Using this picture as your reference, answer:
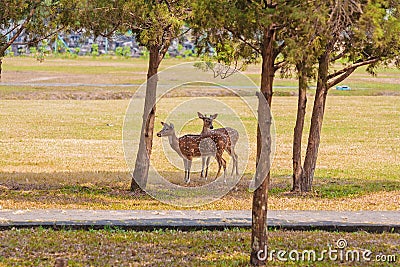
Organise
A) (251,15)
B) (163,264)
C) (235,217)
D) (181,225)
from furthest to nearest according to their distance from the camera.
A: (235,217) → (181,225) → (163,264) → (251,15)

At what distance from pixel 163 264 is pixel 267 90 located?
216cm

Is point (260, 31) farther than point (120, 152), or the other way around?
point (120, 152)

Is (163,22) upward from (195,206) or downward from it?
upward

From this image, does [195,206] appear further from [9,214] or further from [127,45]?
[127,45]

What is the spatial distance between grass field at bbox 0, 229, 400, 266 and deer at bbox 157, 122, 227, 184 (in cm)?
568

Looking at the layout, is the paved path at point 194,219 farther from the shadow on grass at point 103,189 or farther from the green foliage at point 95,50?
the green foliage at point 95,50

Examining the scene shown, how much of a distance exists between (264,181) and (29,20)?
7216 millimetres

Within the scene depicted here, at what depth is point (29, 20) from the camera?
14.2 metres

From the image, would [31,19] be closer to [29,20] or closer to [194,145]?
[29,20]

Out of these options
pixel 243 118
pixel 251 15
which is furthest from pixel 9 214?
pixel 243 118

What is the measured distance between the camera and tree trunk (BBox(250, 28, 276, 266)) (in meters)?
8.34

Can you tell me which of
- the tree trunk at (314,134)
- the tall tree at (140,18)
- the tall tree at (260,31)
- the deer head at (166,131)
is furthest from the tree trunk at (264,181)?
the deer head at (166,131)

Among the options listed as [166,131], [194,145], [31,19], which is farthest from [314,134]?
[31,19]

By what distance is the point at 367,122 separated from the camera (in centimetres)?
3444
